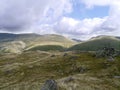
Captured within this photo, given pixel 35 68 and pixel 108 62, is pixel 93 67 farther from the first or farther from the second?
pixel 35 68

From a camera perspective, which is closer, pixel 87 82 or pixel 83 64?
pixel 87 82

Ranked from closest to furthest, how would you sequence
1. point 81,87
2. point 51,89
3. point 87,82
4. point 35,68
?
point 51,89 < point 81,87 < point 87,82 < point 35,68

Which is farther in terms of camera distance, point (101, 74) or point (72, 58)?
point (72, 58)

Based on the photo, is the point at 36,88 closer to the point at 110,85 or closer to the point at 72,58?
the point at 110,85

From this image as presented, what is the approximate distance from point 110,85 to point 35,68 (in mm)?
48448

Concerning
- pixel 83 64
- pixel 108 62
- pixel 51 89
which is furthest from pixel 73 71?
pixel 51 89

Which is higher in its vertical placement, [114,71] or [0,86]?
[114,71]

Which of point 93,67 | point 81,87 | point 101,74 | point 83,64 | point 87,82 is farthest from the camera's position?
point 83,64

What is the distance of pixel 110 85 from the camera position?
61.2 metres

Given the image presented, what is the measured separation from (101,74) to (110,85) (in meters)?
13.2

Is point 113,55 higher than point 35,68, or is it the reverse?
point 113,55

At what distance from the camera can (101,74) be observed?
244 feet

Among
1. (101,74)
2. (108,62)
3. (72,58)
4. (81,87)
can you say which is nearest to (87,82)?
(81,87)

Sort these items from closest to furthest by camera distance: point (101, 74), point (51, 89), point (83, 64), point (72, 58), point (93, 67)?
point (51, 89), point (101, 74), point (93, 67), point (83, 64), point (72, 58)
